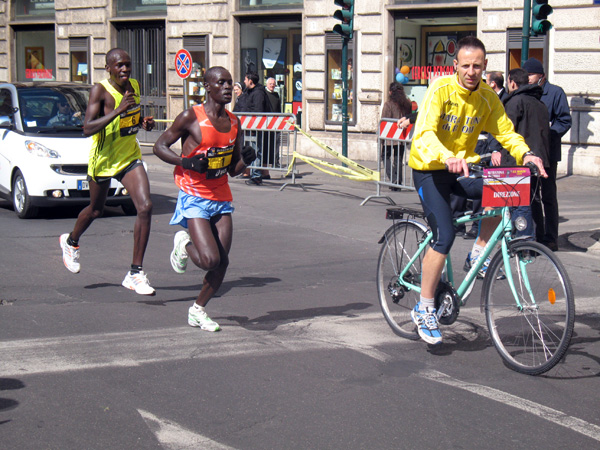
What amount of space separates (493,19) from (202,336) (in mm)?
13069

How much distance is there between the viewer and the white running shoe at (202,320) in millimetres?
5938

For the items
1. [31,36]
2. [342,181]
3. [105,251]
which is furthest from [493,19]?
[31,36]

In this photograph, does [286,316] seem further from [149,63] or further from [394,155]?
[149,63]

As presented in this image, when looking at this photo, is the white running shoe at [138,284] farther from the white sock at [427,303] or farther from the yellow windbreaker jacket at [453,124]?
the yellow windbreaker jacket at [453,124]

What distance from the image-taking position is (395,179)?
Result: 1289 cm

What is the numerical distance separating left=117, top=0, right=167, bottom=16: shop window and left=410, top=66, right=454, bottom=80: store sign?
7.67 meters

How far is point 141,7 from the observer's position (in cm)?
2386

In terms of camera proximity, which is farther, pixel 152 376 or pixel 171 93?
pixel 171 93

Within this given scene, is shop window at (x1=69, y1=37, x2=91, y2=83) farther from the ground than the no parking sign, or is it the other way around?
shop window at (x1=69, y1=37, x2=91, y2=83)

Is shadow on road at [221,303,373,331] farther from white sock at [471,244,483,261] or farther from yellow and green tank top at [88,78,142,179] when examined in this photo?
yellow and green tank top at [88,78,142,179]

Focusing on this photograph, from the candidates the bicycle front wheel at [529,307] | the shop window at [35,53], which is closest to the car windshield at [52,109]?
the bicycle front wheel at [529,307]

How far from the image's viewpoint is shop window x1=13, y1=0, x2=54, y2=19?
1074 inches

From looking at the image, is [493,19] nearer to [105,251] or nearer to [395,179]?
[395,179]

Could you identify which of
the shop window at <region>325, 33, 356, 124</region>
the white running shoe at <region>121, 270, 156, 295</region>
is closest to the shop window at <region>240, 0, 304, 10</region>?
the shop window at <region>325, 33, 356, 124</region>
